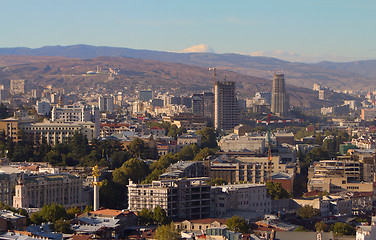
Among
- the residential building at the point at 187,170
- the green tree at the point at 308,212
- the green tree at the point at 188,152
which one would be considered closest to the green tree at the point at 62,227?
the residential building at the point at 187,170

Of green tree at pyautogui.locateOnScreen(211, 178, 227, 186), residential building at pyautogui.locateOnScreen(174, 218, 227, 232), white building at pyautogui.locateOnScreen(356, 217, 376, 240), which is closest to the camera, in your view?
white building at pyautogui.locateOnScreen(356, 217, 376, 240)

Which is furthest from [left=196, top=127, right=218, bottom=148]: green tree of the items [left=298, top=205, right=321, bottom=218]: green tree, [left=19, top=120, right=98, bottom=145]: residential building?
[left=298, top=205, right=321, bottom=218]: green tree

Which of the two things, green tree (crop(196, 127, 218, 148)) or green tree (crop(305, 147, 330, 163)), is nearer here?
green tree (crop(305, 147, 330, 163))

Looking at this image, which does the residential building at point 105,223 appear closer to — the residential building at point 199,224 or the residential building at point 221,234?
the residential building at point 199,224

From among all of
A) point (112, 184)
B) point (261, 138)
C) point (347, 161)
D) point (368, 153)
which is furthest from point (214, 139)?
point (112, 184)

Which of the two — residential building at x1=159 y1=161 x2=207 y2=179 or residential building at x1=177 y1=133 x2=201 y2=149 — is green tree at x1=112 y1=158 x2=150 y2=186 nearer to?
residential building at x1=159 y1=161 x2=207 y2=179
